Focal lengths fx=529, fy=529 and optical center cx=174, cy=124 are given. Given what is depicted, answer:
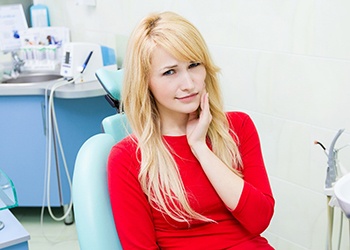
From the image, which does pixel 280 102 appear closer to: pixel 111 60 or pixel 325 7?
pixel 325 7

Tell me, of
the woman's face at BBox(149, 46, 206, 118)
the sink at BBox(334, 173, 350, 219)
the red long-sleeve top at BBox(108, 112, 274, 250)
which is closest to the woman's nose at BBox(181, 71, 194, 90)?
the woman's face at BBox(149, 46, 206, 118)

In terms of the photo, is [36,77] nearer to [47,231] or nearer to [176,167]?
[47,231]

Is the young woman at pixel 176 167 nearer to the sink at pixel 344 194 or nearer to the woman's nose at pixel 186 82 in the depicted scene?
the woman's nose at pixel 186 82

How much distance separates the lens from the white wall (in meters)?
2.02

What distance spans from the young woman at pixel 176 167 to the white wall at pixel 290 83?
0.60 metres

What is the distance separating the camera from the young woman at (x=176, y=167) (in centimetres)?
149

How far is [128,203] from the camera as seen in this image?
1.47 m

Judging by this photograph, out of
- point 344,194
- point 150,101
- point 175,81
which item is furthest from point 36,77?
point 344,194

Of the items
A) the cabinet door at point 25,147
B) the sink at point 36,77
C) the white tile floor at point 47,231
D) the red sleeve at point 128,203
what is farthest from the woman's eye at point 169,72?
the sink at point 36,77

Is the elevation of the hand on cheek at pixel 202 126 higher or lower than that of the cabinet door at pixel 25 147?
higher

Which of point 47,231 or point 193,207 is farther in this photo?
point 47,231

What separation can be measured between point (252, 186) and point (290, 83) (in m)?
0.76

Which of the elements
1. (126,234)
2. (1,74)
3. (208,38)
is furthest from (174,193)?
(1,74)

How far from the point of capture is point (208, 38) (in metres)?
2.49
